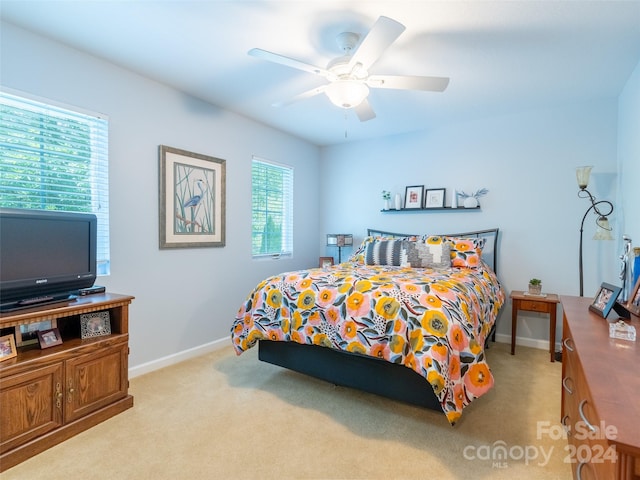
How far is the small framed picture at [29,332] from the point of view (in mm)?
2004

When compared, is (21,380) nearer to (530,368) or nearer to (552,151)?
(530,368)

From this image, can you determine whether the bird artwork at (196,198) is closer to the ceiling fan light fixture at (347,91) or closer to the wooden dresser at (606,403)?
the ceiling fan light fixture at (347,91)

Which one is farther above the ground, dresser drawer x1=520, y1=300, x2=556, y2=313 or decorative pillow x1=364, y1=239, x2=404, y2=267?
decorative pillow x1=364, y1=239, x2=404, y2=267

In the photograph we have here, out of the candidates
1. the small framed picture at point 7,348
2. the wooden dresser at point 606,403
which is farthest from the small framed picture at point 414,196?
the small framed picture at point 7,348

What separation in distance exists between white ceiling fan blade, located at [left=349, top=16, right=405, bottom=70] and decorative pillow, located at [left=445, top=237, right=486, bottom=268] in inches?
87.9

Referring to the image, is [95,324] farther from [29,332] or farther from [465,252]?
[465,252]

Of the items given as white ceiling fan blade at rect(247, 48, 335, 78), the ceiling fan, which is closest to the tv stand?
white ceiling fan blade at rect(247, 48, 335, 78)

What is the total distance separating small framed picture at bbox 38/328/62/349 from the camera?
2006 mm

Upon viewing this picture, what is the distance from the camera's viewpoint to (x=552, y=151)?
11.6ft

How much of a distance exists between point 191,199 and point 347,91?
1.93 metres

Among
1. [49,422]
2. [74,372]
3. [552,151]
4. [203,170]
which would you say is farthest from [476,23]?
[49,422]

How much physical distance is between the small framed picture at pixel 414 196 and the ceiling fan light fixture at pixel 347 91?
7.49 ft

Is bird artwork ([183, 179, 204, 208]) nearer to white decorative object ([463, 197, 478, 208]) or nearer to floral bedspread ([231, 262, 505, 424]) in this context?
floral bedspread ([231, 262, 505, 424])

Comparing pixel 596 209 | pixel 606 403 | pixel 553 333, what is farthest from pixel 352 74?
pixel 553 333
